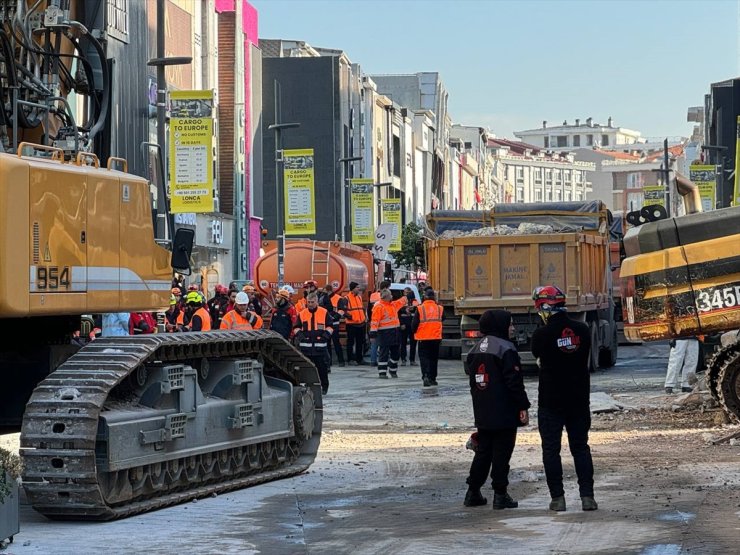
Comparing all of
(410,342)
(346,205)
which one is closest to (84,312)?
(410,342)

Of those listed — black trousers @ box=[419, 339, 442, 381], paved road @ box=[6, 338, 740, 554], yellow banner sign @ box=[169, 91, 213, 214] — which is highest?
yellow banner sign @ box=[169, 91, 213, 214]

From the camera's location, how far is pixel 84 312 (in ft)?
35.8

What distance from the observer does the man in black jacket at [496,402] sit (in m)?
11.5

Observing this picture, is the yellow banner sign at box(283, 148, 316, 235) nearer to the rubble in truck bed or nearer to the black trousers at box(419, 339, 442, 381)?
the rubble in truck bed

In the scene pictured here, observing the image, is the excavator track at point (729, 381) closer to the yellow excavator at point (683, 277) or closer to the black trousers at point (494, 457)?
the yellow excavator at point (683, 277)

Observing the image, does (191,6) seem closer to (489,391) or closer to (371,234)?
(371,234)

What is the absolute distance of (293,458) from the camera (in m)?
14.3

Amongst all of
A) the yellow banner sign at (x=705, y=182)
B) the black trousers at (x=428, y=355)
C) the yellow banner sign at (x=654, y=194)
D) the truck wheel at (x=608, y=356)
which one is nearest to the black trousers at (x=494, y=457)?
the black trousers at (x=428, y=355)

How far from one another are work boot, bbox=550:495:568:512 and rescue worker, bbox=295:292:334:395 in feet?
34.0

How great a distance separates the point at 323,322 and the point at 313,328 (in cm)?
25

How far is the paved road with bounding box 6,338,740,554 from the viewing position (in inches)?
387

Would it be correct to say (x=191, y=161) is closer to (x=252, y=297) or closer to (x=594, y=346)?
(x=252, y=297)

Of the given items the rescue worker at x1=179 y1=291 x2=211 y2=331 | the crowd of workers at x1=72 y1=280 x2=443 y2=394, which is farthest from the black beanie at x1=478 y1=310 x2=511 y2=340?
the rescue worker at x1=179 y1=291 x2=211 y2=331

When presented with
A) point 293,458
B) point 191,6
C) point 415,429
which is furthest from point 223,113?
point 293,458
